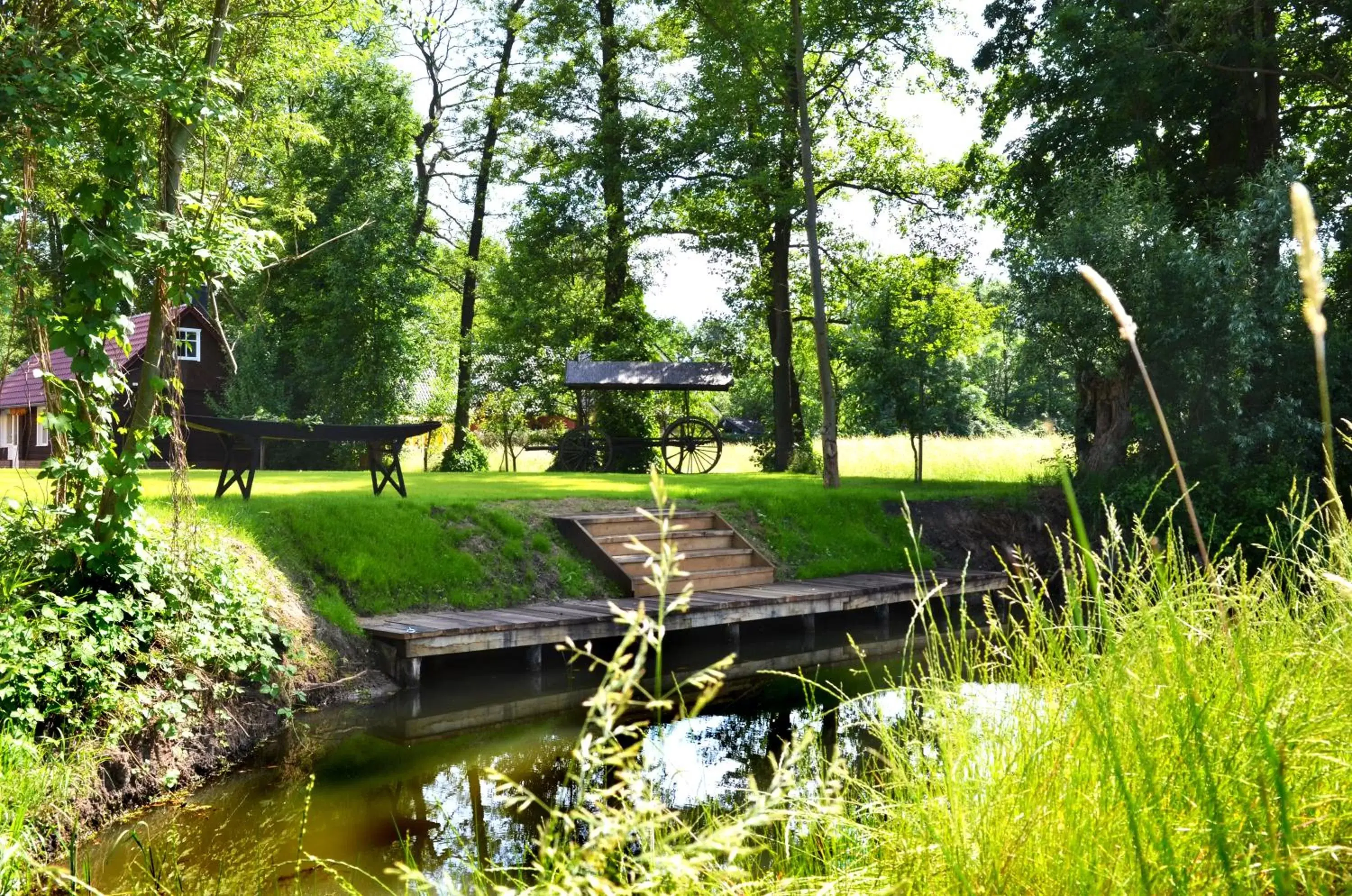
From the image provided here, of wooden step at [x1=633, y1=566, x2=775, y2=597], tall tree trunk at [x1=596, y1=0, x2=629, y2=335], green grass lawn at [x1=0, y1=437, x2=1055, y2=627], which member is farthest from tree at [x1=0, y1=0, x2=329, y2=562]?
tall tree trunk at [x1=596, y1=0, x2=629, y2=335]

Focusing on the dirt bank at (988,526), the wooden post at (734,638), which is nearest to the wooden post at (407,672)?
the wooden post at (734,638)

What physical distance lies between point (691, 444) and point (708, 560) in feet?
25.6

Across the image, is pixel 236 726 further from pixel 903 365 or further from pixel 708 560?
pixel 903 365

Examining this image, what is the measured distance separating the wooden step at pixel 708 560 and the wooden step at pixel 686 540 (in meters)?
0.05

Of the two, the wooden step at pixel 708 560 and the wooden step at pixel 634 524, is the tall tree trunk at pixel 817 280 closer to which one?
the wooden step at pixel 634 524

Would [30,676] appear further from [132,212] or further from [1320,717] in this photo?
[1320,717]

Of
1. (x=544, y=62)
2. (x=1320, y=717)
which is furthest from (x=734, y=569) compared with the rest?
(x=544, y=62)

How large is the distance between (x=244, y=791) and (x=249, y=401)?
1991 cm

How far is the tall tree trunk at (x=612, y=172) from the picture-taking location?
21094 mm

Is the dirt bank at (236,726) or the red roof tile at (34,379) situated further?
the red roof tile at (34,379)

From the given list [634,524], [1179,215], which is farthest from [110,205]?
[1179,215]

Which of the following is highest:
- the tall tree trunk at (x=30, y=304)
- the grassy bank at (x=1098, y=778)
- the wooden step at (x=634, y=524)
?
the tall tree trunk at (x=30, y=304)

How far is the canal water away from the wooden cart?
9.12m

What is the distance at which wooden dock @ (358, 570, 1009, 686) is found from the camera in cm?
876
